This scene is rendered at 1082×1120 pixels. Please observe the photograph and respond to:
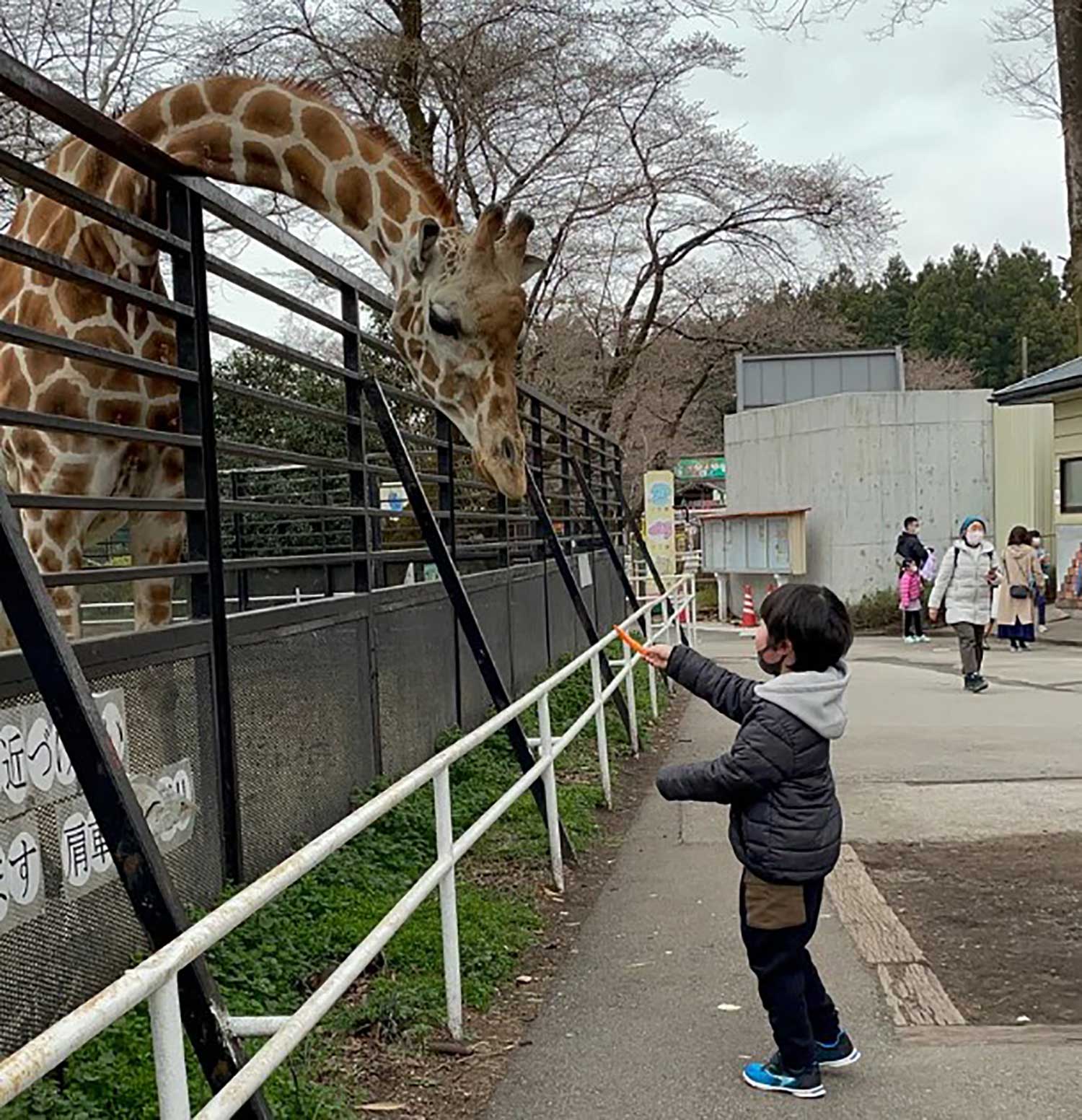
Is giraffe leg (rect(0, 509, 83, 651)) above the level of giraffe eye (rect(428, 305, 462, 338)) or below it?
below

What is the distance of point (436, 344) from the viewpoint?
546 cm

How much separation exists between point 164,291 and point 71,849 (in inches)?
99.2

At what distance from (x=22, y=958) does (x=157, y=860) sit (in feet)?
2.98

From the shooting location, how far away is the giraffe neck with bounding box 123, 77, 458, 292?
5477mm

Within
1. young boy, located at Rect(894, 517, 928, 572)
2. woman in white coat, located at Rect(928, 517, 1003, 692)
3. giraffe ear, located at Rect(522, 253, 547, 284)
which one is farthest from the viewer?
young boy, located at Rect(894, 517, 928, 572)

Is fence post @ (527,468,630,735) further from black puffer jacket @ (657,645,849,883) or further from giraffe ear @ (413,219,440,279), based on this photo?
black puffer jacket @ (657,645,849,883)

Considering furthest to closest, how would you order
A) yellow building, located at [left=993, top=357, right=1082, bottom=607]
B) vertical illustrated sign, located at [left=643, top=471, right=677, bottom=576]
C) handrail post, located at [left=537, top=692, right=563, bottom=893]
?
vertical illustrated sign, located at [left=643, top=471, right=677, bottom=576] < yellow building, located at [left=993, top=357, right=1082, bottom=607] < handrail post, located at [left=537, top=692, right=563, bottom=893]

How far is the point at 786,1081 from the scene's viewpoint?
4.04m

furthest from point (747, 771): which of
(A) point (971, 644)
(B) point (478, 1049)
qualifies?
(A) point (971, 644)

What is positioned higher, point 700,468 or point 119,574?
point 700,468

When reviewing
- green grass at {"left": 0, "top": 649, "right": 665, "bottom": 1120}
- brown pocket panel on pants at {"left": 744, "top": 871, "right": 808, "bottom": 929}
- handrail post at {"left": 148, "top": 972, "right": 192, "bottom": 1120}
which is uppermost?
handrail post at {"left": 148, "top": 972, "right": 192, "bottom": 1120}

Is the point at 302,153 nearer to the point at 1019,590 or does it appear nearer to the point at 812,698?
the point at 812,698

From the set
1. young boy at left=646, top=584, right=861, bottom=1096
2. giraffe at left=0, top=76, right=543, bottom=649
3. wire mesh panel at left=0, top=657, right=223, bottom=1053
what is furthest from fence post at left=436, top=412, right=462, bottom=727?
young boy at left=646, top=584, right=861, bottom=1096

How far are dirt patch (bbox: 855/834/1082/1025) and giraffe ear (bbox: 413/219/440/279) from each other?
11.0ft
